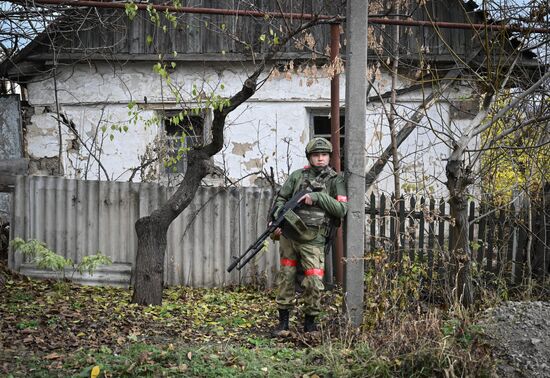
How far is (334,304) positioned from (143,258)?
7.36 ft

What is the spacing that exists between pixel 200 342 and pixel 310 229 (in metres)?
1.54

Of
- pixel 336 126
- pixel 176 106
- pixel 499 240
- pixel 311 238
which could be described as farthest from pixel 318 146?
pixel 176 106

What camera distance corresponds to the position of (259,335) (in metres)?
6.78

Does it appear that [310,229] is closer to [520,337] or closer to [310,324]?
[310,324]

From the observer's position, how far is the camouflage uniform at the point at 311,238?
21.8ft

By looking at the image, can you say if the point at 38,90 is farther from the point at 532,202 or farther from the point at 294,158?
the point at 532,202

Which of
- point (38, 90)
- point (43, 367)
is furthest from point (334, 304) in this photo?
point (38, 90)

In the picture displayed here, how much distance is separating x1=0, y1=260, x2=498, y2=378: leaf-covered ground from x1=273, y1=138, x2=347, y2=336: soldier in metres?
0.30

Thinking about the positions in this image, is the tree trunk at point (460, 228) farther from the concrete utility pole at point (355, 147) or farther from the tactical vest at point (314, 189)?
the tactical vest at point (314, 189)

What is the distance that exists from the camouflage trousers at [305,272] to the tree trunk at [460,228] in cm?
142

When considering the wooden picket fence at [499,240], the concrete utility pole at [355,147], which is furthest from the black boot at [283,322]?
the wooden picket fence at [499,240]

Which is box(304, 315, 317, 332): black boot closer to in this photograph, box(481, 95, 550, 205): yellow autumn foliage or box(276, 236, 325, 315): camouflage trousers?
box(276, 236, 325, 315): camouflage trousers

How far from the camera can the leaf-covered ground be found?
5.14m

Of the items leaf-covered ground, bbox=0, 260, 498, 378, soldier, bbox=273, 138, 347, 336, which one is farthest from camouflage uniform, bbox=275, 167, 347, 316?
leaf-covered ground, bbox=0, 260, 498, 378
